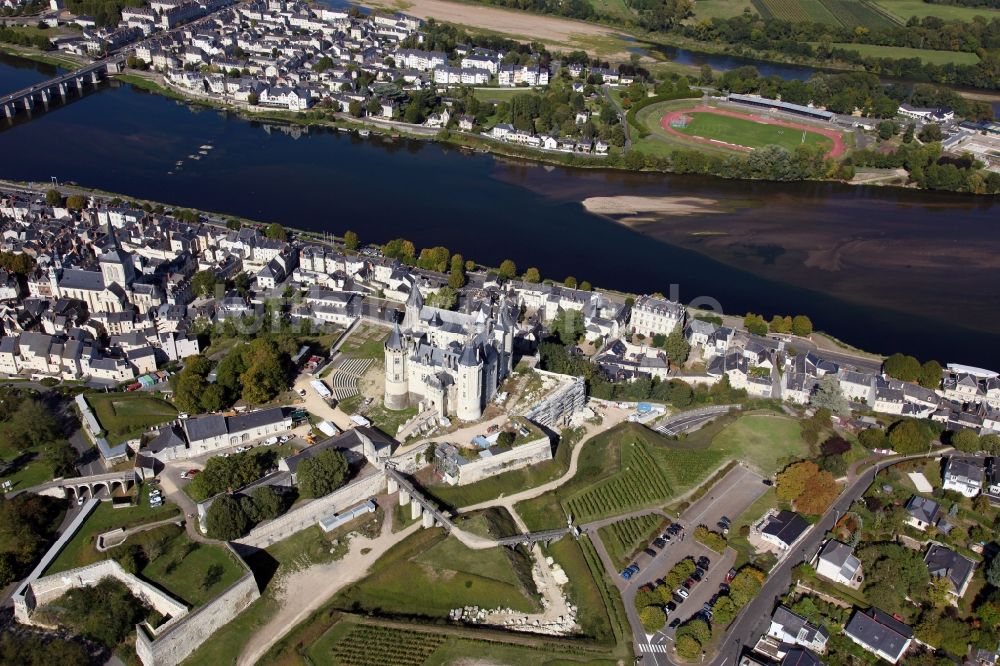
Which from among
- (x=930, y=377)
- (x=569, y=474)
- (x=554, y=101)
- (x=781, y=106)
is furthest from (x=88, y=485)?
(x=781, y=106)

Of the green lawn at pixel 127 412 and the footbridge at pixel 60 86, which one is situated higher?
the footbridge at pixel 60 86

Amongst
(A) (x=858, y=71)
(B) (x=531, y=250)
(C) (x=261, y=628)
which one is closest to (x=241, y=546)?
(C) (x=261, y=628)

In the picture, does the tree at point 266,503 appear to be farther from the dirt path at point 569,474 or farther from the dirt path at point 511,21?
the dirt path at point 511,21

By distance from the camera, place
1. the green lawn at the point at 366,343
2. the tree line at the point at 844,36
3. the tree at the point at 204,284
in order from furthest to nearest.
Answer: the tree line at the point at 844,36
the tree at the point at 204,284
the green lawn at the point at 366,343

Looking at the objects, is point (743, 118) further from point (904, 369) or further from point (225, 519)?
point (225, 519)

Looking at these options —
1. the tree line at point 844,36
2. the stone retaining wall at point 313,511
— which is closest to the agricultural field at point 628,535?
the stone retaining wall at point 313,511

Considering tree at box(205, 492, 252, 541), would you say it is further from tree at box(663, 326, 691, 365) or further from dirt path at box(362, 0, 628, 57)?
dirt path at box(362, 0, 628, 57)

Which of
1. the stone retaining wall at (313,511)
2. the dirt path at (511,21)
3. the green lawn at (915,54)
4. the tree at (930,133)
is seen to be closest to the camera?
the stone retaining wall at (313,511)
